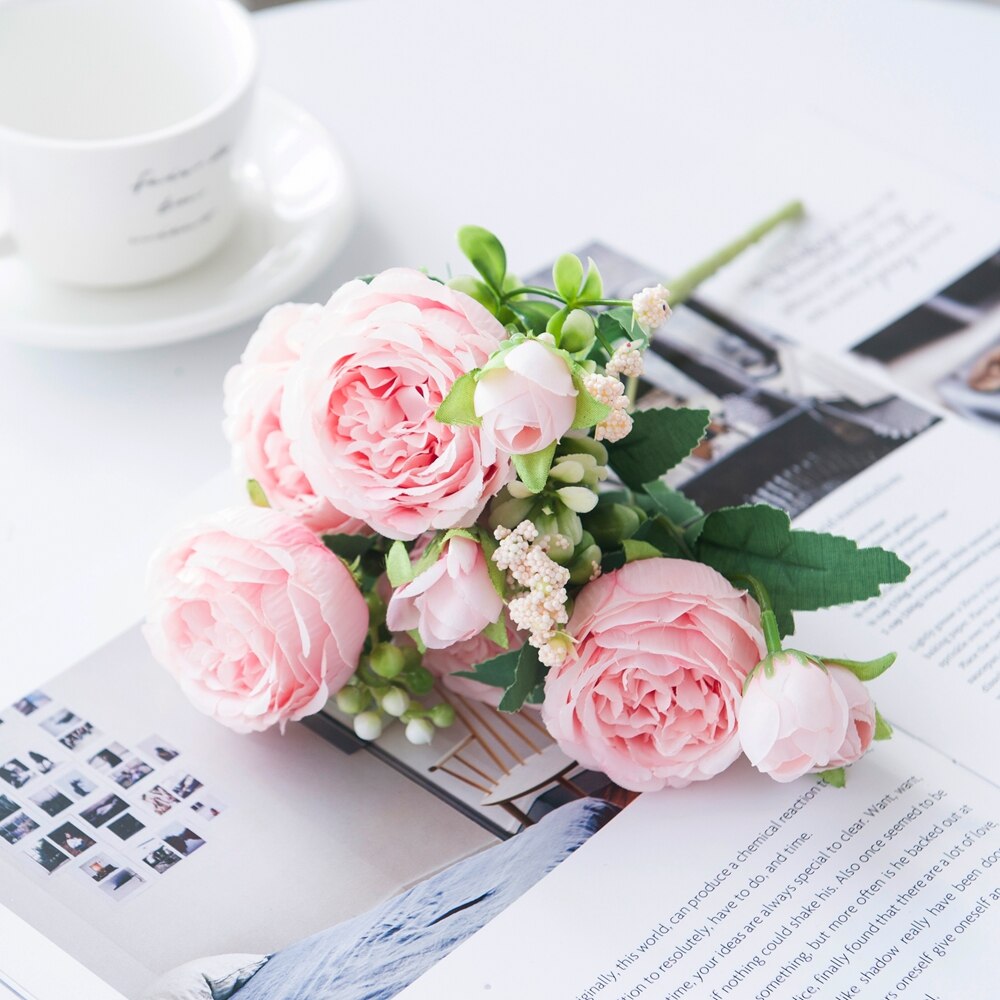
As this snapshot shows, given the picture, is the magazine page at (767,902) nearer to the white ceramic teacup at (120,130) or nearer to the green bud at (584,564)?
the green bud at (584,564)

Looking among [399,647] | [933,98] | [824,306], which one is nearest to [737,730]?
[399,647]

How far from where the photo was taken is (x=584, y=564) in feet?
1.39

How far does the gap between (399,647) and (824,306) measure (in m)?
0.33

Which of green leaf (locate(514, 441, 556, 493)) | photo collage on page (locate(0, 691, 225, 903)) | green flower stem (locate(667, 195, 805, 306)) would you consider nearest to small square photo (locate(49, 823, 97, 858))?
photo collage on page (locate(0, 691, 225, 903))

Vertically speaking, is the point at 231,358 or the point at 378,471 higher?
the point at 378,471

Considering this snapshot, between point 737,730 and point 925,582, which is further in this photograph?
point 925,582

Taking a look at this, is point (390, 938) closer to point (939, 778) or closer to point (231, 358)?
point (939, 778)

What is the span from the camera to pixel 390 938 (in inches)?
16.5

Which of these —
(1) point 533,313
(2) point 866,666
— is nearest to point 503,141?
(1) point 533,313

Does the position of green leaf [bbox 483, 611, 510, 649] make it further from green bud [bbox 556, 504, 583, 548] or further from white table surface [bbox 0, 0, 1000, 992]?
white table surface [bbox 0, 0, 1000, 992]

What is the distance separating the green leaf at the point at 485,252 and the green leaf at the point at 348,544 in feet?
0.33

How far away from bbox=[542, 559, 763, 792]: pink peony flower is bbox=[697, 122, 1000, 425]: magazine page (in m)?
0.26

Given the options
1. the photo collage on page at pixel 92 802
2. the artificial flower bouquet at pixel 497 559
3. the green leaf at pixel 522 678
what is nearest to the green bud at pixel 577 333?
the artificial flower bouquet at pixel 497 559

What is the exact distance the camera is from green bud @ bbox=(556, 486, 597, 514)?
398 mm
